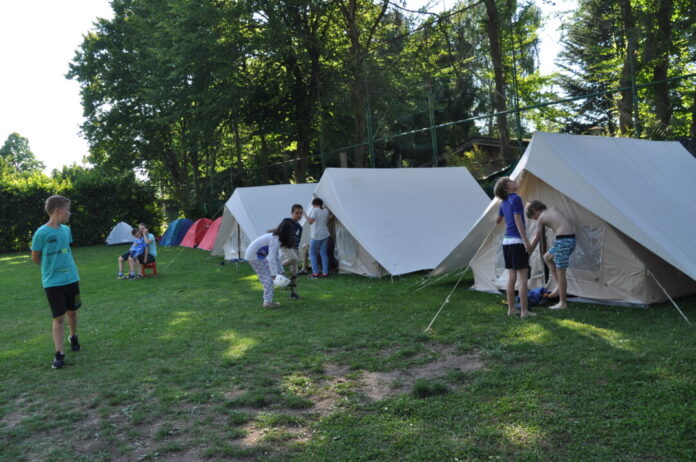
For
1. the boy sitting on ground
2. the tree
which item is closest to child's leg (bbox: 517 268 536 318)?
the boy sitting on ground

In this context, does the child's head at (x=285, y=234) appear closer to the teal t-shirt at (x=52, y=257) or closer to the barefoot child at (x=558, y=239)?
the teal t-shirt at (x=52, y=257)

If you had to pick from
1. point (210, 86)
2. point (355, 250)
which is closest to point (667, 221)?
point (355, 250)

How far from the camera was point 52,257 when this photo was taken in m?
5.32

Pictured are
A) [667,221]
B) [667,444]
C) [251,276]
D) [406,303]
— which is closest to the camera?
[667,444]

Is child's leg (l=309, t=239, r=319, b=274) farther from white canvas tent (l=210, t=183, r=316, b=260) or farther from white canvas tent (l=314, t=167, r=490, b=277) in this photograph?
white canvas tent (l=210, t=183, r=316, b=260)

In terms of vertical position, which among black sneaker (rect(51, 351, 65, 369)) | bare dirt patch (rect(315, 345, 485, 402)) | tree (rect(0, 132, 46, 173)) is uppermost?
tree (rect(0, 132, 46, 173))

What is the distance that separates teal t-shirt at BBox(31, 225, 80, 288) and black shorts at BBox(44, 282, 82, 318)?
0.05 m

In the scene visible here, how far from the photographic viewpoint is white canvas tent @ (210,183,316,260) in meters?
13.4

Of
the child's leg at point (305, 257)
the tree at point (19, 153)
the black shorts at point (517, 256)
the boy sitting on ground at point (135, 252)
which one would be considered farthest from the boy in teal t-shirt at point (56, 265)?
the tree at point (19, 153)

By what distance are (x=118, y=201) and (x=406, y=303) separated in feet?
73.1

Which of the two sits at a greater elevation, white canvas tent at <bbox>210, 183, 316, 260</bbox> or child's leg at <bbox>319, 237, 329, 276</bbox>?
white canvas tent at <bbox>210, 183, 316, 260</bbox>

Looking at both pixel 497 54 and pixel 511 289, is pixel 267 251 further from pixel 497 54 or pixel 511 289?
pixel 497 54

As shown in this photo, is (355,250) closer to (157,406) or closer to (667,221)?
(667,221)

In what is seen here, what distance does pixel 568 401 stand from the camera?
3539mm
